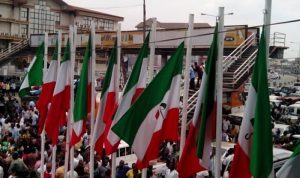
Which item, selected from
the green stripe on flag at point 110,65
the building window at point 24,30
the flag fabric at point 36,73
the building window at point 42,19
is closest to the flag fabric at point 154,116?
the green stripe on flag at point 110,65

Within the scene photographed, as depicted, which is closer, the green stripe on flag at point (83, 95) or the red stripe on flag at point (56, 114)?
the green stripe on flag at point (83, 95)

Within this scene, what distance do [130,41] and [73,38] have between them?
2413cm

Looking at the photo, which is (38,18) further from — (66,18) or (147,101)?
(147,101)

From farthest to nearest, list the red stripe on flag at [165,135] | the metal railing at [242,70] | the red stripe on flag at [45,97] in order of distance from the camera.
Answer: the metal railing at [242,70] < the red stripe on flag at [45,97] < the red stripe on flag at [165,135]

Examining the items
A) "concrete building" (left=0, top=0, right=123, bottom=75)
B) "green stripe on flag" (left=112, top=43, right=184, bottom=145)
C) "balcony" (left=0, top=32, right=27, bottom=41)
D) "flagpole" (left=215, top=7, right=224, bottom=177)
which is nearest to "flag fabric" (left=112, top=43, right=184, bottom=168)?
"green stripe on flag" (left=112, top=43, right=184, bottom=145)

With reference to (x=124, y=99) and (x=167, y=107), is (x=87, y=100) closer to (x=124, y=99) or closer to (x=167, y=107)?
(x=124, y=99)

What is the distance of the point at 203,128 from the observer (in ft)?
21.8

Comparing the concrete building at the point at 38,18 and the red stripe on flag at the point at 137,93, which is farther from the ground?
the concrete building at the point at 38,18

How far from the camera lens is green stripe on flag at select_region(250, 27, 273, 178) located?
19.1ft

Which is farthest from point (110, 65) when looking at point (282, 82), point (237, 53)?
point (282, 82)

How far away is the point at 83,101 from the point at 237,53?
46.4 ft

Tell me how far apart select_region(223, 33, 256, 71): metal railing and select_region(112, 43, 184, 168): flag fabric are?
13.2m

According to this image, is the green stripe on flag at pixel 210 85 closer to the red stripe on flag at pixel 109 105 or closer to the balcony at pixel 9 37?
the red stripe on flag at pixel 109 105

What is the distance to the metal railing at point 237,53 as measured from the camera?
21.1 m
